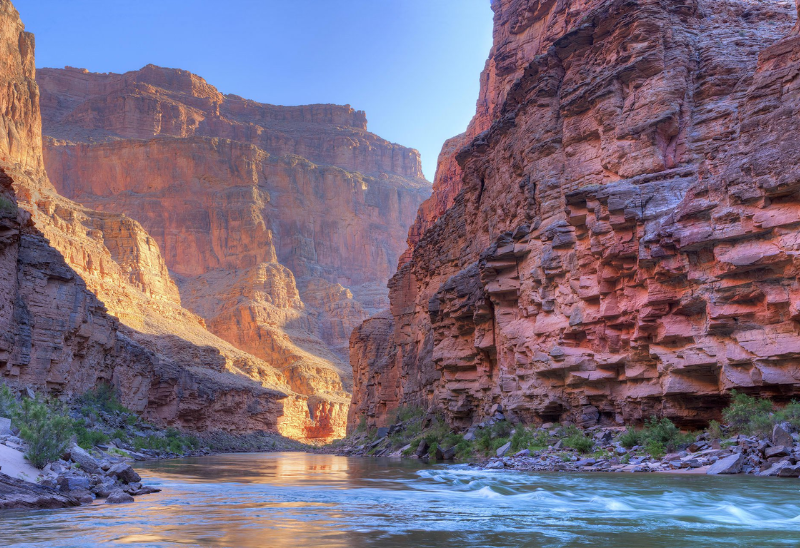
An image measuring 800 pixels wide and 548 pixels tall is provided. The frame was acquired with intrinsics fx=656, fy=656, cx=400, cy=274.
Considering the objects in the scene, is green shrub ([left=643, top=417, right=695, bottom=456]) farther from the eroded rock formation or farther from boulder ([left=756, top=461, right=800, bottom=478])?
the eroded rock formation

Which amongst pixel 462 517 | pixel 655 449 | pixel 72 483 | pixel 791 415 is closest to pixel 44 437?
pixel 72 483

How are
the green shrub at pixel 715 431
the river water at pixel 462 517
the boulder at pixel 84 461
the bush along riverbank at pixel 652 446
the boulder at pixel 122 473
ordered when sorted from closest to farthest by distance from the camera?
the river water at pixel 462 517, the bush along riverbank at pixel 652 446, the boulder at pixel 84 461, the boulder at pixel 122 473, the green shrub at pixel 715 431

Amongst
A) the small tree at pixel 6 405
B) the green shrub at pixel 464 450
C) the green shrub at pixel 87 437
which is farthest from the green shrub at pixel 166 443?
the small tree at pixel 6 405

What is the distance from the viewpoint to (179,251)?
146 metres

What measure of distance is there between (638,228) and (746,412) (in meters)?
6.08

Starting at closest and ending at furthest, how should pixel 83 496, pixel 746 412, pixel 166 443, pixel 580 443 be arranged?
1. pixel 83 496
2. pixel 746 412
3. pixel 580 443
4. pixel 166 443

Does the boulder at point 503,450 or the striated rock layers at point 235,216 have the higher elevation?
A: the striated rock layers at point 235,216

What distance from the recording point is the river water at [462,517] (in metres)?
7.64

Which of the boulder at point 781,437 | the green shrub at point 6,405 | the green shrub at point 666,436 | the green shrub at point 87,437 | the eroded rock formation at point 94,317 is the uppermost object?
the eroded rock formation at point 94,317

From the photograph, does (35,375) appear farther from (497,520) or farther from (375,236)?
(375,236)

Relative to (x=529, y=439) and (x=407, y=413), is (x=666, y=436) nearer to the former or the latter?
(x=529, y=439)

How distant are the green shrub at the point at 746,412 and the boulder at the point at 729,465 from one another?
4.82 ft

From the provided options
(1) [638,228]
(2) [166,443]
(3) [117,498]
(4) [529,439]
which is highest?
(1) [638,228]

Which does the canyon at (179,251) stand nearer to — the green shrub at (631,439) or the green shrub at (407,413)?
the green shrub at (407,413)
